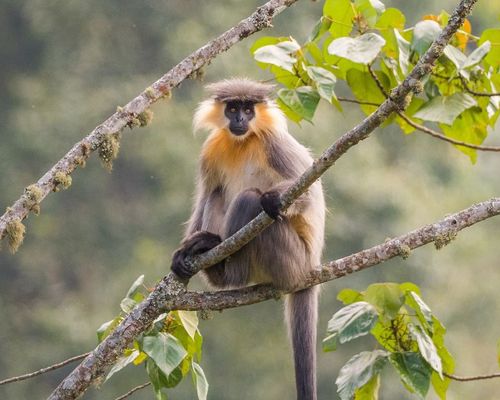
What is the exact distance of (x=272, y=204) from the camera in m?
5.50

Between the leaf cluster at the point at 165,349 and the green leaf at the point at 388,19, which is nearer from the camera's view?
the leaf cluster at the point at 165,349

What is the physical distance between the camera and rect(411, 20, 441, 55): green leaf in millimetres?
5223

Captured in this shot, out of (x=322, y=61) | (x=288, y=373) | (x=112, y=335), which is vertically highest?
(x=288, y=373)

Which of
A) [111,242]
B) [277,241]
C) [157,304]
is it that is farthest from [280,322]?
[157,304]

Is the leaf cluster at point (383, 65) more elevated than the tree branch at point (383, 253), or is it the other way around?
the leaf cluster at point (383, 65)

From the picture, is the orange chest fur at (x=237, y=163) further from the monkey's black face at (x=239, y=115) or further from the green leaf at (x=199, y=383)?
the green leaf at (x=199, y=383)

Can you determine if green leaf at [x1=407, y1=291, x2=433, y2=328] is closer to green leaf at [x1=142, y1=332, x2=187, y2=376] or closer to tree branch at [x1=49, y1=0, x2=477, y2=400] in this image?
tree branch at [x1=49, y1=0, x2=477, y2=400]

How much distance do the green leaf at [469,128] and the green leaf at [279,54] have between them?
0.95m

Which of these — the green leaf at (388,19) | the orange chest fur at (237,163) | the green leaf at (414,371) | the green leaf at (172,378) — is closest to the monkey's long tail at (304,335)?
the orange chest fur at (237,163)

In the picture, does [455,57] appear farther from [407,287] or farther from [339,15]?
[407,287]

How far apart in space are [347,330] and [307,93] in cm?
113

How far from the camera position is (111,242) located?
61.7 ft

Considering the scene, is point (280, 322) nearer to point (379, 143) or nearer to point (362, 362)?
point (379, 143)

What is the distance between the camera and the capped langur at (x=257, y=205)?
244 inches
